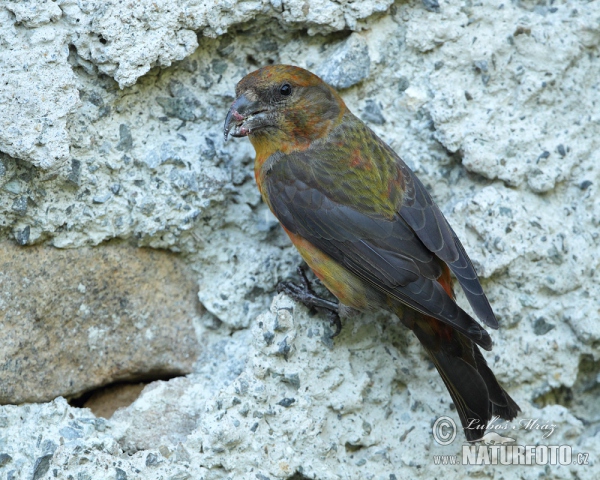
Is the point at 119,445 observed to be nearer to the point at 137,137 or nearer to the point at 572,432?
the point at 137,137

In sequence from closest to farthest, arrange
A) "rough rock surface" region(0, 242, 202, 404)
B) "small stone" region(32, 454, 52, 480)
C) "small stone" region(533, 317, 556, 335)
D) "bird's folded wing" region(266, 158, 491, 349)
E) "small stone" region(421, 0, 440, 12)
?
1. "small stone" region(32, 454, 52, 480)
2. "rough rock surface" region(0, 242, 202, 404)
3. "bird's folded wing" region(266, 158, 491, 349)
4. "small stone" region(533, 317, 556, 335)
5. "small stone" region(421, 0, 440, 12)

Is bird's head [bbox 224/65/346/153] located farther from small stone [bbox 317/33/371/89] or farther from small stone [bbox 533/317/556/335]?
small stone [bbox 533/317/556/335]

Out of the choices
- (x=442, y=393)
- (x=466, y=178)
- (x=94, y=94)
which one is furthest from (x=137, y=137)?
(x=442, y=393)

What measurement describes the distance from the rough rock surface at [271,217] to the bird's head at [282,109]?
11 centimetres

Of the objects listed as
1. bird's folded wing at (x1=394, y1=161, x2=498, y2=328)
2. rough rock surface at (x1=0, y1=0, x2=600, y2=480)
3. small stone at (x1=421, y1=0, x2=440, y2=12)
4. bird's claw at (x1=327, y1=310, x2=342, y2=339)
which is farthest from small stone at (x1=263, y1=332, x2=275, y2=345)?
small stone at (x1=421, y1=0, x2=440, y2=12)

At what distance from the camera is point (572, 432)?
8.94 feet

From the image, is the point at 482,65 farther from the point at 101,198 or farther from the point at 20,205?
the point at 20,205

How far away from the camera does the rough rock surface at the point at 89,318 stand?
94.7 inches

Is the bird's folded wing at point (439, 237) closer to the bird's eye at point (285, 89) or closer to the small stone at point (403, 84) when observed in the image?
the small stone at point (403, 84)

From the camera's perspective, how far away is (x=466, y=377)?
2.57 metres

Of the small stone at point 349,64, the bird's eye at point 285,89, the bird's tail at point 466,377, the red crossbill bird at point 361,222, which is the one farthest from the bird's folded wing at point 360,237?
the small stone at point 349,64

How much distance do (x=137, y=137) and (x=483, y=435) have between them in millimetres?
1650

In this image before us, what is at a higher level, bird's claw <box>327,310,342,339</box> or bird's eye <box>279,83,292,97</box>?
bird's eye <box>279,83,292,97</box>

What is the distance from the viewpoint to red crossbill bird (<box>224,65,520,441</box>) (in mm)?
2586
